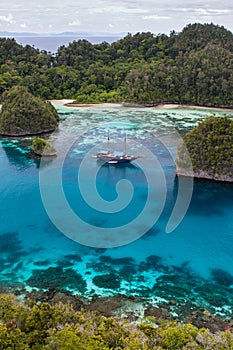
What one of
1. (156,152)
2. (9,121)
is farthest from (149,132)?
(9,121)

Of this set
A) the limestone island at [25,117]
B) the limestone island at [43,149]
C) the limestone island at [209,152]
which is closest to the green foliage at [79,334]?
the limestone island at [209,152]

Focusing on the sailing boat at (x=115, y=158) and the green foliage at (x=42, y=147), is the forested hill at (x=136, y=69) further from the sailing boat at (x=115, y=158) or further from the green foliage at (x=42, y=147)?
the sailing boat at (x=115, y=158)

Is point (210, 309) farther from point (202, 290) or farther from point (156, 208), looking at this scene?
point (156, 208)

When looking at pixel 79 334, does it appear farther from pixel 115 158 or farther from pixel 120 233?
pixel 115 158

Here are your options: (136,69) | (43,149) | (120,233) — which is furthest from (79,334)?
(136,69)

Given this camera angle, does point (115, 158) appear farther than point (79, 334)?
Yes

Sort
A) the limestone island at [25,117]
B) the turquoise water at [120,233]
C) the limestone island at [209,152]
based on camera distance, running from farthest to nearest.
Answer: the limestone island at [25,117]
the limestone island at [209,152]
the turquoise water at [120,233]
